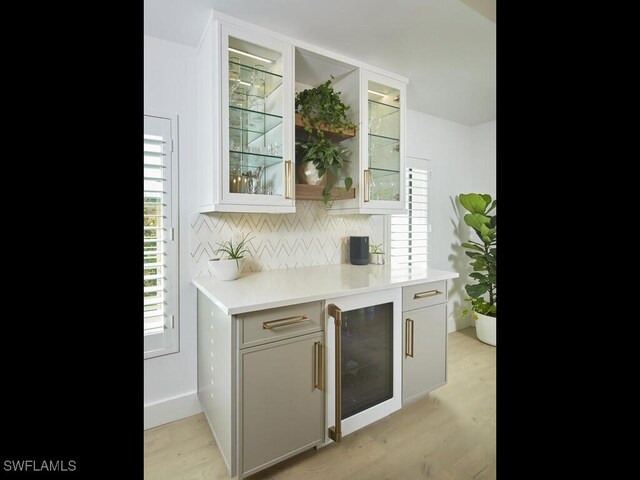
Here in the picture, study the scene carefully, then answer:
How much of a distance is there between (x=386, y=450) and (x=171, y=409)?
4.14 ft

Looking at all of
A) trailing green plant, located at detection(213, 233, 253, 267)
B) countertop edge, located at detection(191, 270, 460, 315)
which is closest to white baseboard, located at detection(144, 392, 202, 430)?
countertop edge, located at detection(191, 270, 460, 315)

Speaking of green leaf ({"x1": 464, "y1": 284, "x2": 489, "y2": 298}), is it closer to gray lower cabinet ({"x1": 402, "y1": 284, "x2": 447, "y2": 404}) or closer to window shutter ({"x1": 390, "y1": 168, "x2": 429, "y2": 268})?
window shutter ({"x1": 390, "y1": 168, "x2": 429, "y2": 268})

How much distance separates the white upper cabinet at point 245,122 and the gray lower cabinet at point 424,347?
1056mm

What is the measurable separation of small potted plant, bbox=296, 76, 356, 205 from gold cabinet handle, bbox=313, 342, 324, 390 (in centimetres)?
93

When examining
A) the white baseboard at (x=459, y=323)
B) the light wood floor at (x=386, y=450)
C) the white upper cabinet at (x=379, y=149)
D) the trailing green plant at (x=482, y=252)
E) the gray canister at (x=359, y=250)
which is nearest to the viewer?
the light wood floor at (x=386, y=450)

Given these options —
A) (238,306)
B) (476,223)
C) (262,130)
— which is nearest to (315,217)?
(262,130)

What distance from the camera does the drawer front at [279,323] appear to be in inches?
55.3

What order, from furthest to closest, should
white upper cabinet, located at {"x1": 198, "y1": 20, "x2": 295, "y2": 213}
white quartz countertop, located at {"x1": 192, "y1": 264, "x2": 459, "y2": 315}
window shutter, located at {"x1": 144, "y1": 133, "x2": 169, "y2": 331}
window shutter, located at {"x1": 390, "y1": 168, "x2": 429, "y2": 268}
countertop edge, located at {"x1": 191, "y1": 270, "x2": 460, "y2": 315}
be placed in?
window shutter, located at {"x1": 390, "y1": 168, "x2": 429, "y2": 268}, window shutter, located at {"x1": 144, "y1": 133, "x2": 169, "y2": 331}, white upper cabinet, located at {"x1": 198, "y1": 20, "x2": 295, "y2": 213}, white quartz countertop, located at {"x1": 192, "y1": 264, "x2": 459, "y2": 315}, countertop edge, located at {"x1": 191, "y1": 270, "x2": 460, "y2": 315}

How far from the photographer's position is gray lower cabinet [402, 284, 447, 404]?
199 cm

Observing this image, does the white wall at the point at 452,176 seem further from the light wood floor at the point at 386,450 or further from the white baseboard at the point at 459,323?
the light wood floor at the point at 386,450

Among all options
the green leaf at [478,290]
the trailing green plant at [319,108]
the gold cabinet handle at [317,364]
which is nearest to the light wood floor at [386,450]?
the gold cabinet handle at [317,364]
